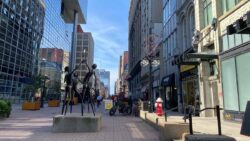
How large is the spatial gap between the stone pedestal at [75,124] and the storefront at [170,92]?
18621 mm

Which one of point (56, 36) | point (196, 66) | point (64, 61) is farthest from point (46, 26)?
point (196, 66)

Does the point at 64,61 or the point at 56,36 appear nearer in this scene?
the point at 56,36

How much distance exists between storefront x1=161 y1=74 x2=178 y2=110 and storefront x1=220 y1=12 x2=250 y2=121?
42.6ft

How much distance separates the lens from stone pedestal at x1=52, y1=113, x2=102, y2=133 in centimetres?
1243

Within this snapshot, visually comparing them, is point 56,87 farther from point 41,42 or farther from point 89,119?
point 89,119

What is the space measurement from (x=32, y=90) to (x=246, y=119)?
39.2 metres

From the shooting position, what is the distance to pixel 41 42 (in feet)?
200

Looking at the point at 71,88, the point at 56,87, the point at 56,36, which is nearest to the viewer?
the point at 71,88

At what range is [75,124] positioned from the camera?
41.4 ft

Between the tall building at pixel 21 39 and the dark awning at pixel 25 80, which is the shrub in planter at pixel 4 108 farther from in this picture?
the dark awning at pixel 25 80

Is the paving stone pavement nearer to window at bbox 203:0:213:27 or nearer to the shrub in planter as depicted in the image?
the shrub in planter

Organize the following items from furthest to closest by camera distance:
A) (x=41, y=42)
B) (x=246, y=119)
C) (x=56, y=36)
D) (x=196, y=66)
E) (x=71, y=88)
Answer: (x=56, y=36), (x=41, y=42), (x=196, y=66), (x=71, y=88), (x=246, y=119)

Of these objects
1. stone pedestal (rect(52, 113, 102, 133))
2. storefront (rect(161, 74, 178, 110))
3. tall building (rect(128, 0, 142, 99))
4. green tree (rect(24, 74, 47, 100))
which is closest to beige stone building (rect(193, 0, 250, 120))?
stone pedestal (rect(52, 113, 102, 133))

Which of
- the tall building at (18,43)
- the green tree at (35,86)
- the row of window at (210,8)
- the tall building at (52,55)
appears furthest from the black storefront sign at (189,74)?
the tall building at (52,55)
